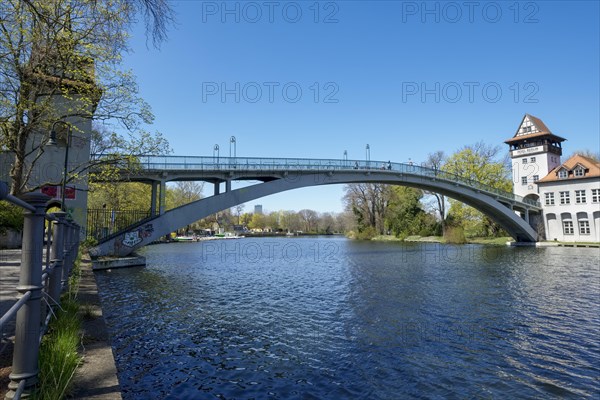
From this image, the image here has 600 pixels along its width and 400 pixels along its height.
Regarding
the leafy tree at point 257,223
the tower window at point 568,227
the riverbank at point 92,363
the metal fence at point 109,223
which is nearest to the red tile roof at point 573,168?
the tower window at point 568,227

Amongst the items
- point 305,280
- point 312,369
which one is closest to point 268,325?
point 312,369

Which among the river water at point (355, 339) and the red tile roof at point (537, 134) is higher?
the red tile roof at point (537, 134)

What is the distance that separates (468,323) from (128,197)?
39.7 m

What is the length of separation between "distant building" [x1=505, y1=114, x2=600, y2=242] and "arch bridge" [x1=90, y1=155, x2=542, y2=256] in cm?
374

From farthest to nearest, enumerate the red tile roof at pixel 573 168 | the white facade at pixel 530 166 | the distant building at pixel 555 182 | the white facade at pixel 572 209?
the white facade at pixel 530 166, the red tile roof at pixel 573 168, the distant building at pixel 555 182, the white facade at pixel 572 209

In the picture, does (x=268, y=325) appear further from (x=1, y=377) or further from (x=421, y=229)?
(x=421, y=229)

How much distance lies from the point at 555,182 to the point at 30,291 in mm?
61274

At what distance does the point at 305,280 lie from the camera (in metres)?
17.6

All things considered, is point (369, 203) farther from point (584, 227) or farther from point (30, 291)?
point (30, 291)

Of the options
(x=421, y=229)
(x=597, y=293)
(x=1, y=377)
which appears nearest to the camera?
(x=1, y=377)

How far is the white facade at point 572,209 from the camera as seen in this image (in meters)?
46.9

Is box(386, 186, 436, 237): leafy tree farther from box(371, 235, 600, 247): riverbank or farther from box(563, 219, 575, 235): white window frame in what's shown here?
box(563, 219, 575, 235): white window frame

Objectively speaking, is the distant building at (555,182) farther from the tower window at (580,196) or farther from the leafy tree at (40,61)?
the leafy tree at (40,61)

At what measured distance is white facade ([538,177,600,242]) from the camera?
4688 cm
